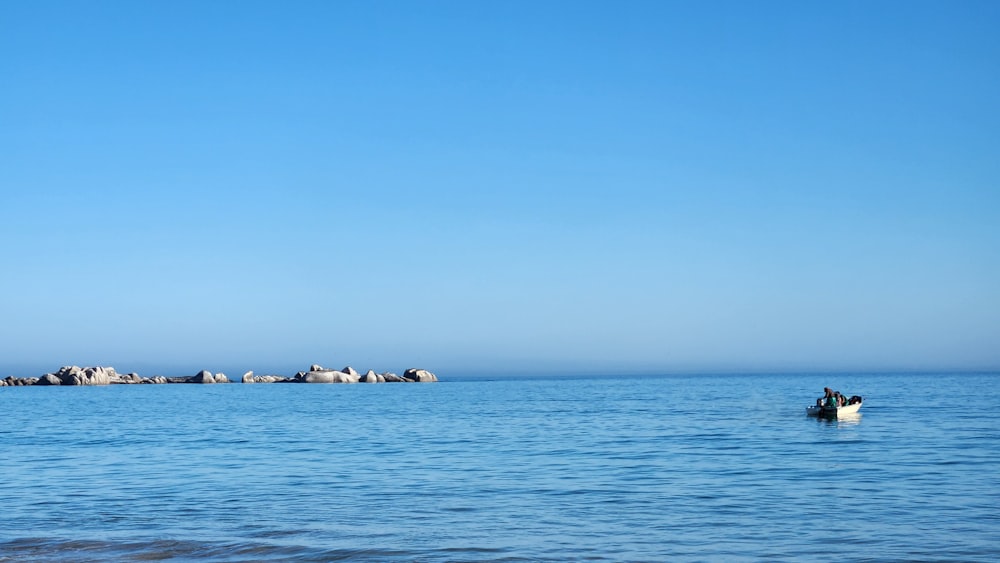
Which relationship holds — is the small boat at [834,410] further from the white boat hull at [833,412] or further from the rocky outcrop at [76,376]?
the rocky outcrop at [76,376]

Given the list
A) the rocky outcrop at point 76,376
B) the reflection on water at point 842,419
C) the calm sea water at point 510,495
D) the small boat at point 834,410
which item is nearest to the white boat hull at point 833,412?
the small boat at point 834,410

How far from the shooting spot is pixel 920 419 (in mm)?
53594

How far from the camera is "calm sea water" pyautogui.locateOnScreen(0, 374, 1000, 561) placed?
17.6m

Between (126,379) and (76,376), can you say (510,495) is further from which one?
(126,379)

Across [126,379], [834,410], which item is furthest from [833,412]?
[126,379]

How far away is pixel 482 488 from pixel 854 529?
10588 millimetres

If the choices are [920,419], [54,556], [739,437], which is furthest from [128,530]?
[920,419]

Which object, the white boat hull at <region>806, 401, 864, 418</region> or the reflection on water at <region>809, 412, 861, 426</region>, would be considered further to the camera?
the white boat hull at <region>806, 401, 864, 418</region>

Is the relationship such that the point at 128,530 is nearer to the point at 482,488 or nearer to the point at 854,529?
the point at 482,488

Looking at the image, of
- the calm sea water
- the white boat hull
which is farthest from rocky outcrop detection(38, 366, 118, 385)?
the white boat hull

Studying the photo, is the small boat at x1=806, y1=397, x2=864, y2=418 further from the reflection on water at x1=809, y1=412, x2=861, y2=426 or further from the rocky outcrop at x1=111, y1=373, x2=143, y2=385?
the rocky outcrop at x1=111, y1=373, x2=143, y2=385

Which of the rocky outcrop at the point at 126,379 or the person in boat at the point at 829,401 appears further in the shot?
the rocky outcrop at the point at 126,379

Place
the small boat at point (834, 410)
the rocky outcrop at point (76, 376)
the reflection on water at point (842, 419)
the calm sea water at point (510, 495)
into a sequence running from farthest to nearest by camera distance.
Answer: the rocky outcrop at point (76, 376) < the small boat at point (834, 410) < the reflection on water at point (842, 419) < the calm sea water at point (510, 495)

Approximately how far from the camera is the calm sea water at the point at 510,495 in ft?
57.6
